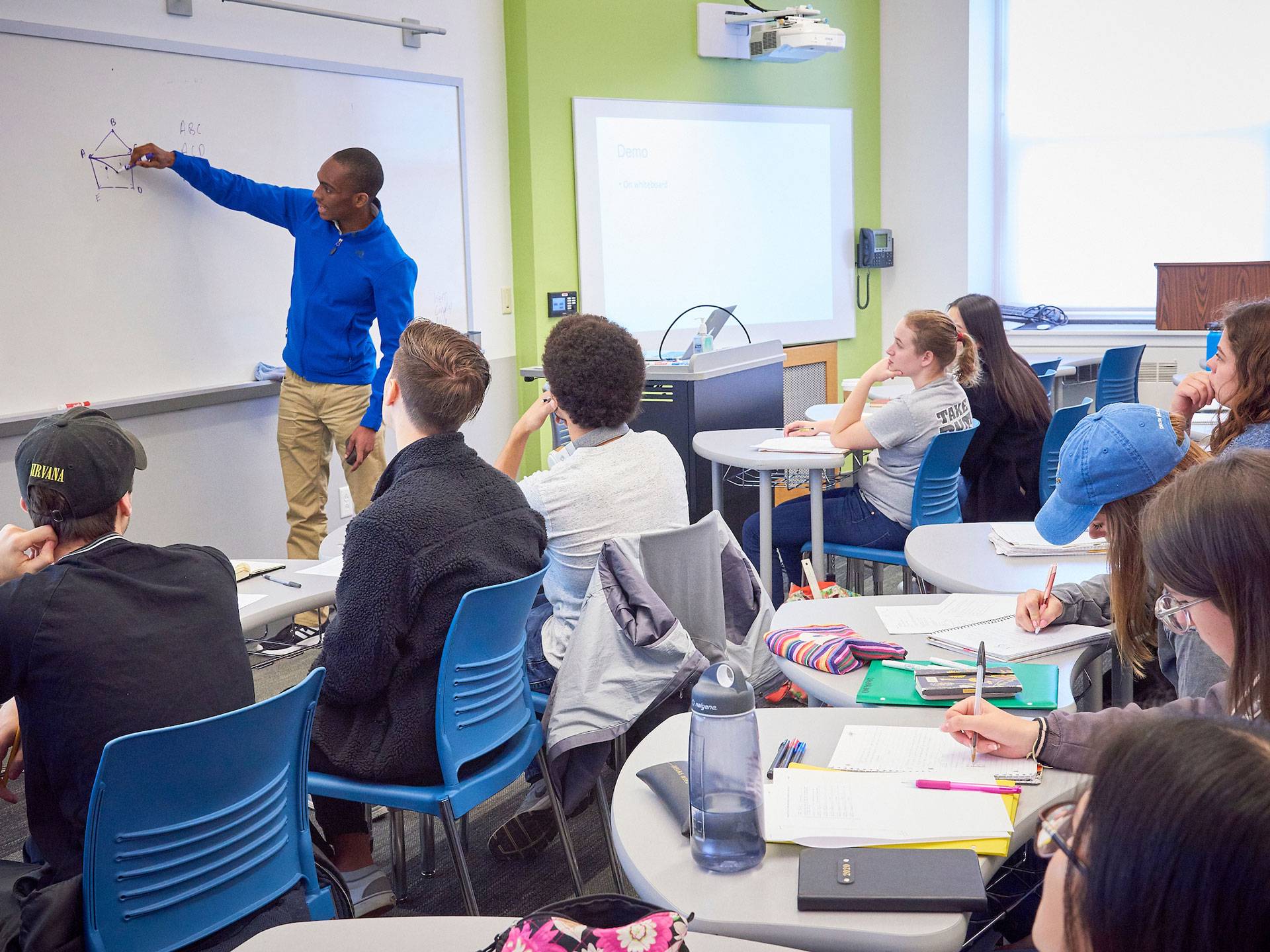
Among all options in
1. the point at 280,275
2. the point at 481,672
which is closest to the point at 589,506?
the point at 481,672

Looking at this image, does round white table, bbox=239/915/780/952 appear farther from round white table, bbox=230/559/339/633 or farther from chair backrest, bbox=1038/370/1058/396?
chair backrest, bbox=1038/370/1058/396

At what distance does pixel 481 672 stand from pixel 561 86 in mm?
4300

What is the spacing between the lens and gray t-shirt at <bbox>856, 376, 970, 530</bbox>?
12.5ft

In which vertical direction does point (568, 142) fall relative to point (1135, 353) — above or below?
above

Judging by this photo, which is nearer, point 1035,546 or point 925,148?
point 1035,546

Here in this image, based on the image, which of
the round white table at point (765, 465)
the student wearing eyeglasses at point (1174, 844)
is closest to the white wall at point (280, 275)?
the round white table at point (765, 465)

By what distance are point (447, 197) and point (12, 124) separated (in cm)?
210

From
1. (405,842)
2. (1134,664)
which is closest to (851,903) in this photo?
(1134,664)

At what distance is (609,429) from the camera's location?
2.86m

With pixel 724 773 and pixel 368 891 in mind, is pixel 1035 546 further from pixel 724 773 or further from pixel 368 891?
pixel 368 891

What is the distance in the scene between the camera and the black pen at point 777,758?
1.55 meters

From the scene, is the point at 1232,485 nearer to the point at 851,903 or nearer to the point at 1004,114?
the point at 851,903

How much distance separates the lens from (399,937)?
1236mm

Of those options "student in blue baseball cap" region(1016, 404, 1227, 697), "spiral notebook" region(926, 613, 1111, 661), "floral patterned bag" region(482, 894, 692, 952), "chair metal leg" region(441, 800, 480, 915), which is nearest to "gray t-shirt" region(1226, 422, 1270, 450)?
"student in blue baseball cap" region(1016, 404, 1227, 697)
